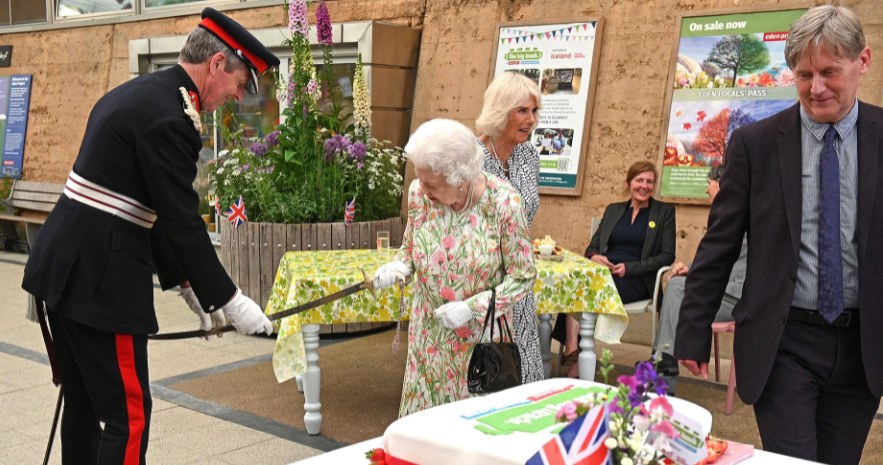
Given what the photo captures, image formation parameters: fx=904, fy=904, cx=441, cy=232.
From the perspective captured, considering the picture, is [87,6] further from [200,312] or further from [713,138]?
[200,312]

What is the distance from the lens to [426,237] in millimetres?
3170

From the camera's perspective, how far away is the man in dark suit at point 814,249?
222 cm

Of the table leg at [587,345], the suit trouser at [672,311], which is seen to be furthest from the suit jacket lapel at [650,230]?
the table leg at [587,345]

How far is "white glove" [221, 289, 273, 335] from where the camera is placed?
9.73ft

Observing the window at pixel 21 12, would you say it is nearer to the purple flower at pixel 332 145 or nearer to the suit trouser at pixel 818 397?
the purple flower at pixel 332 145

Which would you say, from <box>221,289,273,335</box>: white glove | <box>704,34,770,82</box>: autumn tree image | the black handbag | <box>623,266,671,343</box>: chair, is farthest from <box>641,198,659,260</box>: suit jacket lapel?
<box>221,289,273,335</box>: white glove

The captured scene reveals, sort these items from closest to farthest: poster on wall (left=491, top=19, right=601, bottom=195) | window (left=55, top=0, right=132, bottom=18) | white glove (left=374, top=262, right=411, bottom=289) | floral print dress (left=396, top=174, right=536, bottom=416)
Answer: floral print dress (left=396, top=174, right=536, bottom=416) < white glove (left=374, top=262, right=411, bottom=289) < poster on wall (left=491, top=19, right=601, bottom=195) < window (left=55, top=0, right=132, bottom=18)

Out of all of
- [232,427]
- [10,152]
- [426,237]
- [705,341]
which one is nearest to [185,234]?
[426,237]

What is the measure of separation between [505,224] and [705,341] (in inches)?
35.1

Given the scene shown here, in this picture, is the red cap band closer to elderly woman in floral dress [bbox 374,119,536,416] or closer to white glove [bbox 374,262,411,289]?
elderly woman in floral dress [bbox 374,119,536,416]

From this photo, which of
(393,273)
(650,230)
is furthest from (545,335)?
(393,273)

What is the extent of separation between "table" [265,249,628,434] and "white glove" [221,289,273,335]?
1382 mm

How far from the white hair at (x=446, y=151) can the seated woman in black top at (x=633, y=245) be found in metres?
2.96

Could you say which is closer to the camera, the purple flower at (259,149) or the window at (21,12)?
the purple flower at (259,149)
